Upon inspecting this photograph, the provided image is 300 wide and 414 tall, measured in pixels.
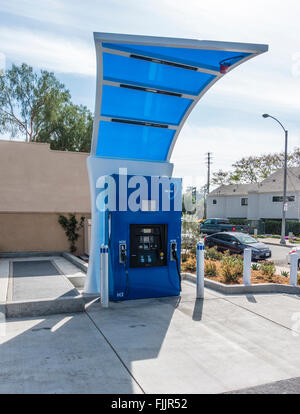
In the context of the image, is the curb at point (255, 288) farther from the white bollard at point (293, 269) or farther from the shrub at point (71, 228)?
the shrub at point (71, 228)

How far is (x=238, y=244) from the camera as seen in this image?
1659 centimetres

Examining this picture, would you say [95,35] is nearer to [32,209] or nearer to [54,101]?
[32,209]

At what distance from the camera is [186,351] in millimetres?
5090

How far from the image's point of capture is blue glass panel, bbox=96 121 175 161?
28.2 ft

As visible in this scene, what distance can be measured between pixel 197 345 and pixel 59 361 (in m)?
2.02

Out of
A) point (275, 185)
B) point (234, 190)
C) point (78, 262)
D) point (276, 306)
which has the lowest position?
point (276, 306)

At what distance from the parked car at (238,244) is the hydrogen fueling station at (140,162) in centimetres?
885

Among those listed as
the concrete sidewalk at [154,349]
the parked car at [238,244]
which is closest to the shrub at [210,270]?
the concrete sidewalk at [154,349]

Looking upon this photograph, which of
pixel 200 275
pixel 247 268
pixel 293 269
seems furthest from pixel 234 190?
pixel 200 275

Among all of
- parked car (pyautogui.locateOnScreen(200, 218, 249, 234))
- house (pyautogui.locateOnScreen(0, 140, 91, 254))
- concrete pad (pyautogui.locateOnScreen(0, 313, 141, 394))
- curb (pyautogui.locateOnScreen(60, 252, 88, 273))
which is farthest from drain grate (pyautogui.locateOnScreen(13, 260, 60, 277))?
parked car (pyautogui.locateOnScreen(200, 218, 249, 234))

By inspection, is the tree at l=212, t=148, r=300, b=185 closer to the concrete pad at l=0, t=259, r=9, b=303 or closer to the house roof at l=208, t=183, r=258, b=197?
the house roof at l=208, t=183, r=258, b=197

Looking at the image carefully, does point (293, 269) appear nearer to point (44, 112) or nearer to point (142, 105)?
point (142, 105)

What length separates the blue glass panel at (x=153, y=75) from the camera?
7.32 m

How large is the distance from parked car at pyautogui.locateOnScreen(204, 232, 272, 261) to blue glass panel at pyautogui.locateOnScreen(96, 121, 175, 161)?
870cm
